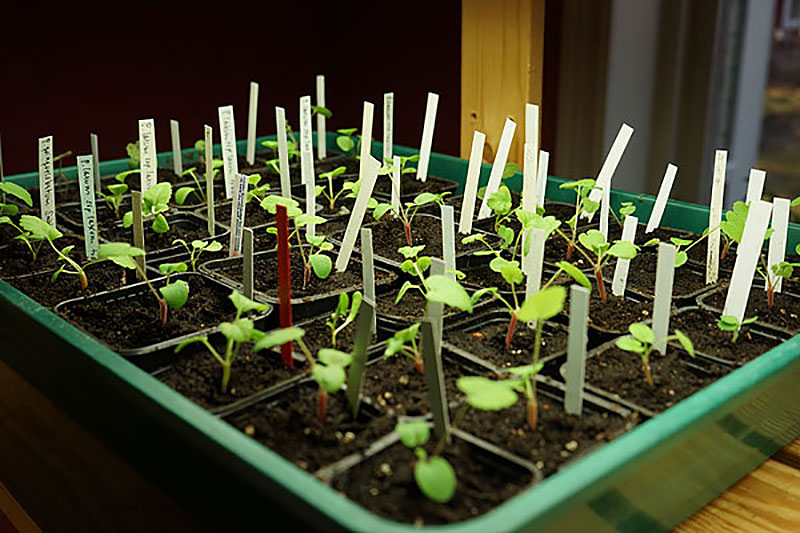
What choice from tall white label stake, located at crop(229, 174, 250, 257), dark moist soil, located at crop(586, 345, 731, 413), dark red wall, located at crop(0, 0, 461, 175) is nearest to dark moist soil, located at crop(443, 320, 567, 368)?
dark moist soil, located at crop(586, 345, 731, 413)

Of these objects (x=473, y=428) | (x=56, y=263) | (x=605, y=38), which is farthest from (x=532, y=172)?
(x=605, y=38)

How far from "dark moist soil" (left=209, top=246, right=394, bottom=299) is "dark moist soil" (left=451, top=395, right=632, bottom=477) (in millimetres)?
448

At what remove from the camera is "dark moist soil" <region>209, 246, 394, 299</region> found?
4.36 feet

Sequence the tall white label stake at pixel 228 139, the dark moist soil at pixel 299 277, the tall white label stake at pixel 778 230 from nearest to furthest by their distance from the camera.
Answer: the tall white label stake at pixel 778 230, the dark moist soil at pixel 299 277, the tall white label stake at pixel 228 139

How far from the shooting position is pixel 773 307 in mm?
1230

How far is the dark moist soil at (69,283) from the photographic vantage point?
1307mm

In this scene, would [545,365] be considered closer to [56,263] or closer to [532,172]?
[532,172]

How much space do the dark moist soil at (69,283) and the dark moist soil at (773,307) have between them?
0.94m

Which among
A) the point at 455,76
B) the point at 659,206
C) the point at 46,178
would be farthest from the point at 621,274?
the point at 455,76

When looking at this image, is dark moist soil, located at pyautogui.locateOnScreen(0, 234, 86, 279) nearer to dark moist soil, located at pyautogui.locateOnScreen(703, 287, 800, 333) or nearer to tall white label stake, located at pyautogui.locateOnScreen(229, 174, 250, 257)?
A: tall white label stake, located at pyautogui.locateOnScreen(229, 174, 250, 257)

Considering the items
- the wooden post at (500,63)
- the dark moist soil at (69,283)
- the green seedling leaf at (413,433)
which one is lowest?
the dark moist soil at (69,283)

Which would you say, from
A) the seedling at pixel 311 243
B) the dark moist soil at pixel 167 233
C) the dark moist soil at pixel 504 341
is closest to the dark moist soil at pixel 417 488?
the dark moist soil at pixel 504 341

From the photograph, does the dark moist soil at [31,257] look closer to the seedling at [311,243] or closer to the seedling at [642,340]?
the seedling at [311,243]

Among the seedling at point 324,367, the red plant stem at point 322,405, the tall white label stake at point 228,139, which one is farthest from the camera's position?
the tall white label stake at point 228,139
